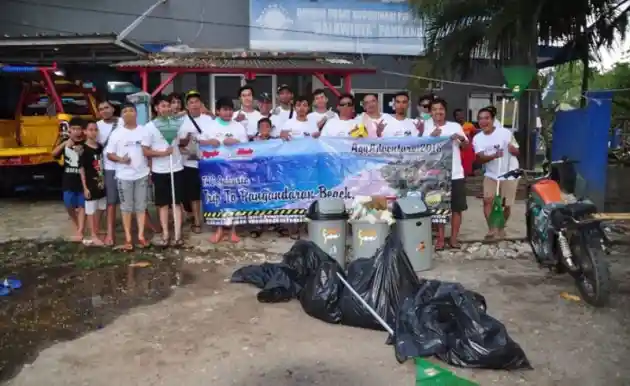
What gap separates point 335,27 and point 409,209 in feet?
32.6

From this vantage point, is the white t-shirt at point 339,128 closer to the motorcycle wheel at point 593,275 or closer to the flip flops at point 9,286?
the motorcycle wheel at point 593,275

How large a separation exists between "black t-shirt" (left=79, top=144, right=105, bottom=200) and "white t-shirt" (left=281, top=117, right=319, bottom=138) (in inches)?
89.9

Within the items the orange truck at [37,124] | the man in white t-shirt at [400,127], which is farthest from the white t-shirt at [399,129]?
the orange truck at [37,124]

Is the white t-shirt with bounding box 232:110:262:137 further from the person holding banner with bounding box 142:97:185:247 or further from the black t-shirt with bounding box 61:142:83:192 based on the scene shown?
the black t-shirt with bounding box 61:142:83:192

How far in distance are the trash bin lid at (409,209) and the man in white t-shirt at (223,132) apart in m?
2.33

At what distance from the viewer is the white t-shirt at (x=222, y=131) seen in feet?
24.9

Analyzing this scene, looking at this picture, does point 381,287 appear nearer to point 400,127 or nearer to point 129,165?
point 400,127

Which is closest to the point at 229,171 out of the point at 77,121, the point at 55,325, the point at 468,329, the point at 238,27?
the point at 77,121

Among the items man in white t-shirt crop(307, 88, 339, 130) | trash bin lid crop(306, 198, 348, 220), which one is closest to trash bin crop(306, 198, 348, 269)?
trash bin lid crop(306, 198, 348, 220)

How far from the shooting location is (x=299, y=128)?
788 cm

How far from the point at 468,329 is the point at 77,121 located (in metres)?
5.39

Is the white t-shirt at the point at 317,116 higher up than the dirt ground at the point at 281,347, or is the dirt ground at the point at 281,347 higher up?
the white t-shirt at the point at 317,116

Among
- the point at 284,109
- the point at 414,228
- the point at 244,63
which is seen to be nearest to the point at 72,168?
the point at 284,109

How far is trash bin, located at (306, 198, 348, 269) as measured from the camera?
20.4 ft
